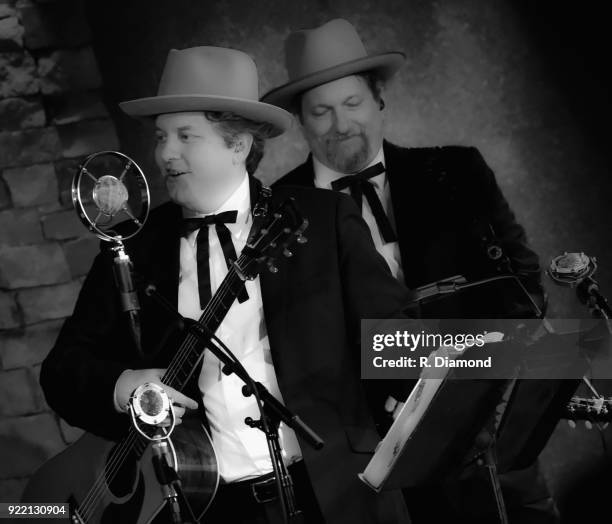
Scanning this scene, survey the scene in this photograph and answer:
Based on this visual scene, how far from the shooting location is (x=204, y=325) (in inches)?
92.4

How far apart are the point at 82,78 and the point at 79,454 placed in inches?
59.2

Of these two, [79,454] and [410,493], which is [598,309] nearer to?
[410,493]

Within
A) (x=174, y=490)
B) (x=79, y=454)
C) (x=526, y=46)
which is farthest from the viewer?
(x=526, y=46)

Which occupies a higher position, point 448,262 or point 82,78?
point 82,78

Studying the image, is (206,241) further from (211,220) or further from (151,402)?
(151,402)

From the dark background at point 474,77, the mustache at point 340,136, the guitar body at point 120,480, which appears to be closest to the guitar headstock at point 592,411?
the guitar body at point 120,480

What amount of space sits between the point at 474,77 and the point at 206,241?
1.68 m

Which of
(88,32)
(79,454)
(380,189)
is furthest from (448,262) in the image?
(88,32)

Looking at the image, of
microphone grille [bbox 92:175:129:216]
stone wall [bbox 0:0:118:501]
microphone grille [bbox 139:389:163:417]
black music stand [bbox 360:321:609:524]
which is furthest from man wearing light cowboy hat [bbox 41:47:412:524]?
stone wall [bbox 0:0:118:501]

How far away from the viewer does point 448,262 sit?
321cm

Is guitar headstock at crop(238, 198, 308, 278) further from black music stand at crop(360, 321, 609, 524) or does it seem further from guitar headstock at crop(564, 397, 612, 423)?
guitar headstock at crop(564, 397, 612, 423)

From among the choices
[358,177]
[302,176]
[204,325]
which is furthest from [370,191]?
[204,325]

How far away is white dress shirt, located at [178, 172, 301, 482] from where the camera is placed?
8.14 feet

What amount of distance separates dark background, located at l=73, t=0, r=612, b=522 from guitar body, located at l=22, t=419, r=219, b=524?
1.31 meters
